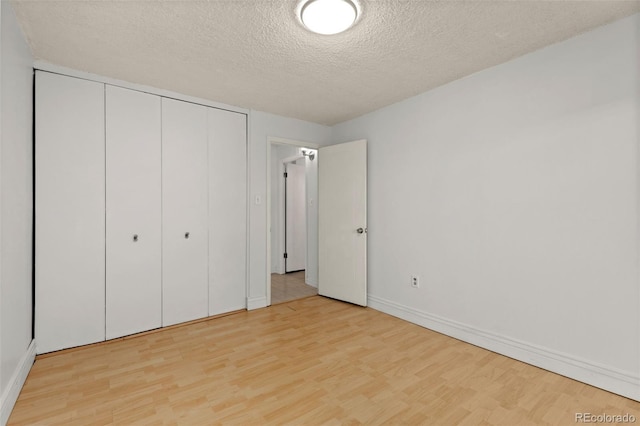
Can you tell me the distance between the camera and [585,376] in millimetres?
2055

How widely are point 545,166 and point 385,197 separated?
5.27ft

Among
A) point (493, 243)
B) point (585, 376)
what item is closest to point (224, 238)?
point (493, 243)

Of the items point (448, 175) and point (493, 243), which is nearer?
point (493, 243)

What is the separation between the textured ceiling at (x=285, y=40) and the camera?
1.79 metres

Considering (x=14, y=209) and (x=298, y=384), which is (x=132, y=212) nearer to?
(x=14, y=209)

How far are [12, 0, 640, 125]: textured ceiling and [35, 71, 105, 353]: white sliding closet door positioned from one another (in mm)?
324

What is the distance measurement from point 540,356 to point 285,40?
120 inches

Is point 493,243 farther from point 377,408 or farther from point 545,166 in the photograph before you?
point 377,408

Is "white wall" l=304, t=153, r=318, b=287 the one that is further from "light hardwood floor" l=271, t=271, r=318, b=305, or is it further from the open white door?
the open white door

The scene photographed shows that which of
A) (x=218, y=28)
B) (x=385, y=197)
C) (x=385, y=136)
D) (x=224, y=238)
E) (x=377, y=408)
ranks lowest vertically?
(x=377, y=408)
